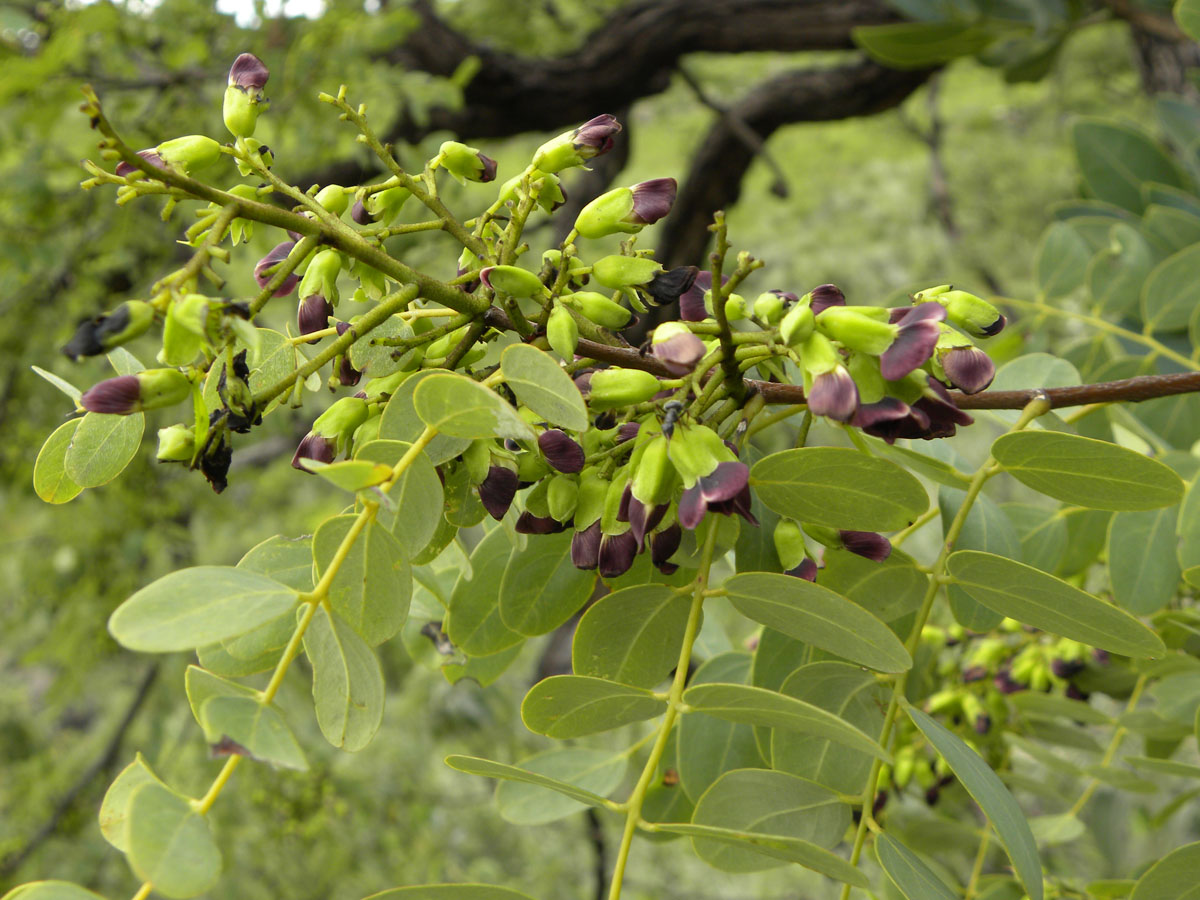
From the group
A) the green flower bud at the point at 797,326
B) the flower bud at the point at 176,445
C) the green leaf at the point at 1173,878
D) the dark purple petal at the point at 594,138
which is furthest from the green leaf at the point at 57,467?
the green leaf at the point at 1173,878

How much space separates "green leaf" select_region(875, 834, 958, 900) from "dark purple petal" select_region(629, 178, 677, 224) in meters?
0.54

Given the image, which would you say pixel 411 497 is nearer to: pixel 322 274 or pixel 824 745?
pixel 322 274

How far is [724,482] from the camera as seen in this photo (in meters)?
0.65

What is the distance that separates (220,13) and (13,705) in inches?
150

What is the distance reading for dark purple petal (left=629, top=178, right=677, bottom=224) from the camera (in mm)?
771

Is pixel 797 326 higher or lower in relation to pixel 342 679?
higher

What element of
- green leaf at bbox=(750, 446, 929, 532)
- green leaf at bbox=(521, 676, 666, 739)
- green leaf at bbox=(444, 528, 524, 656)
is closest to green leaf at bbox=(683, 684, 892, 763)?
green leaf at bbox=(521, 676, 666, 739)

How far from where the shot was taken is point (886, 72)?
12.4 ft

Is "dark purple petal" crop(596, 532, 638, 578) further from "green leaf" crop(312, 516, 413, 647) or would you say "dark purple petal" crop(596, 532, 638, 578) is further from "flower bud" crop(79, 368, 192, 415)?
"flower bud" crop(79, 368, 192, 415)

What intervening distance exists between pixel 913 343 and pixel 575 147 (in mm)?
328

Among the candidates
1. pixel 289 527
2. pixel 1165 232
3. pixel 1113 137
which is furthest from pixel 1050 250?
pixel 289 527

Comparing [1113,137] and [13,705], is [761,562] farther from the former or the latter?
[13,705]

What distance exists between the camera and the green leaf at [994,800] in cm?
68

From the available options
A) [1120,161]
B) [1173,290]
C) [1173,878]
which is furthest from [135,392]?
[1120,161]
